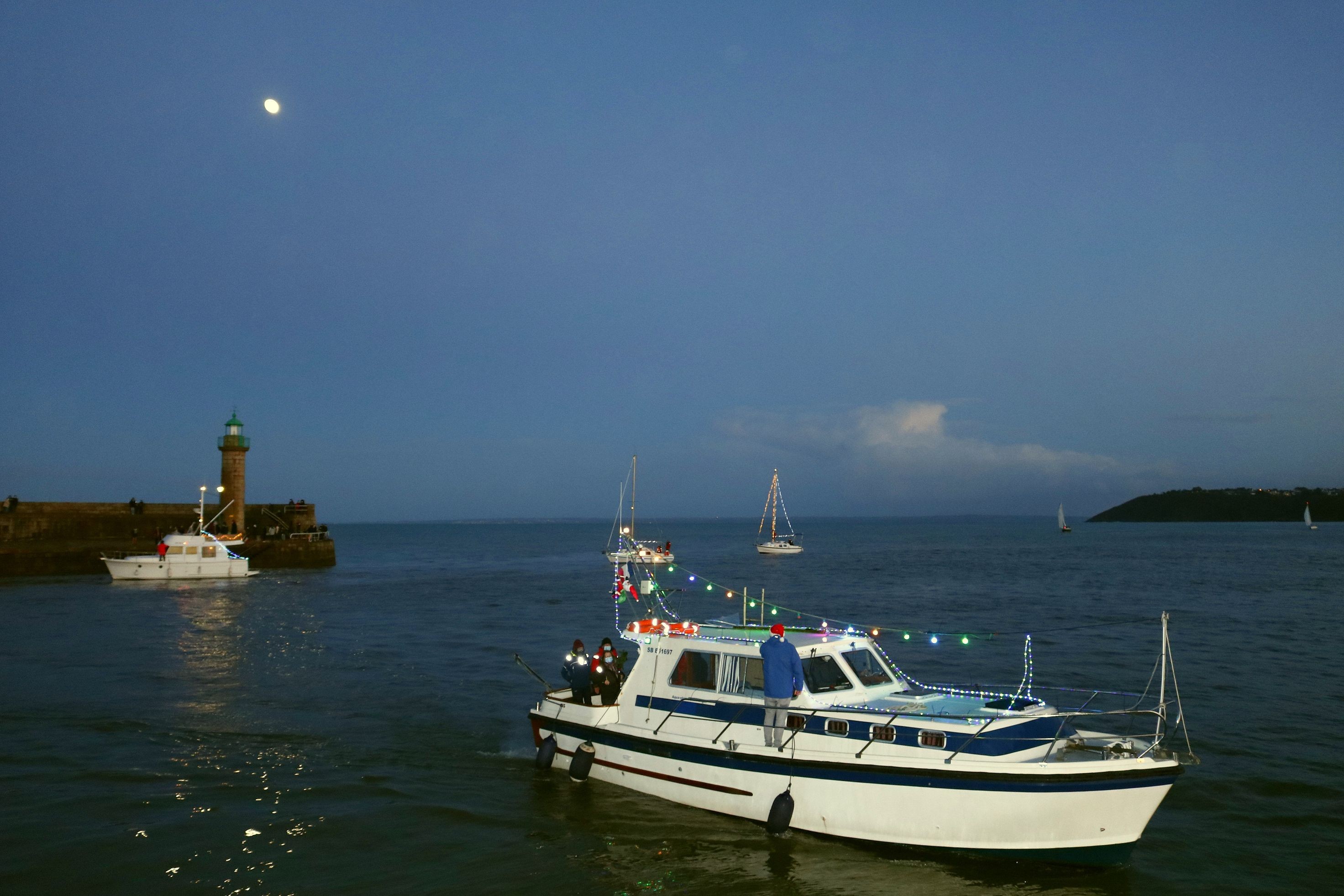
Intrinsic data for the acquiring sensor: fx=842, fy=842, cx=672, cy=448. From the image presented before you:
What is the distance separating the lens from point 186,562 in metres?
46.1

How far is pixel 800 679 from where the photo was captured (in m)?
10.5

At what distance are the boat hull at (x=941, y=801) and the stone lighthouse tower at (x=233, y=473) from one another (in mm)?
53323

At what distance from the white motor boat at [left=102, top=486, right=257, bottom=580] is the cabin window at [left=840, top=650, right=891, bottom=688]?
45.2 meters

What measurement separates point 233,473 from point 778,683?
54.9m

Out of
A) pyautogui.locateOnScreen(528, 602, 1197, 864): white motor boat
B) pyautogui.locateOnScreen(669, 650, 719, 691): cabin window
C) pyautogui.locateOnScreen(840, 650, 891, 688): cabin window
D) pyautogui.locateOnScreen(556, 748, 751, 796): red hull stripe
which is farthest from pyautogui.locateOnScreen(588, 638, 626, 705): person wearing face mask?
pyautogui.locateOnScreen(840, 650, 891, 688): cabin window

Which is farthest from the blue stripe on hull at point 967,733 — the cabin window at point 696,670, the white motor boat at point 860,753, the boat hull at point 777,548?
the boat hull at point 777,548

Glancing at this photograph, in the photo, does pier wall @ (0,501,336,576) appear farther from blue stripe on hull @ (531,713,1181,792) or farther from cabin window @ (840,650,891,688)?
cabin window @ (840,650,891,688)

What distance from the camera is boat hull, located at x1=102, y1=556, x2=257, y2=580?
4459 cm

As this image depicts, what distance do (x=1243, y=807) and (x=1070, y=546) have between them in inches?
3700

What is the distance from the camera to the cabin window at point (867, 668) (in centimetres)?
1116

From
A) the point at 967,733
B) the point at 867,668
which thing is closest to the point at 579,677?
the point at 867,668

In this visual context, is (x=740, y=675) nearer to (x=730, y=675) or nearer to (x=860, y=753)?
(x=730, y=675)

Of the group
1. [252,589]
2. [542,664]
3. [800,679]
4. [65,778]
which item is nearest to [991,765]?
[800,679]

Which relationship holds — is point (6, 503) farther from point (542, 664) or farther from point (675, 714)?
point (675, 714)
